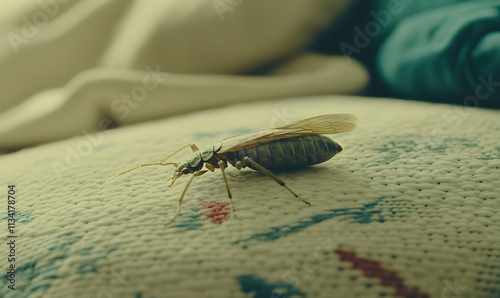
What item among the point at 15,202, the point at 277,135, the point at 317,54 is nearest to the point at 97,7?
the point at 317,54

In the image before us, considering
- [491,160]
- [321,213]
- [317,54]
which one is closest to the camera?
[321,213]

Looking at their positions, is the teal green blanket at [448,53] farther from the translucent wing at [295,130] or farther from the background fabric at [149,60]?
the translucent wing at [295,130]

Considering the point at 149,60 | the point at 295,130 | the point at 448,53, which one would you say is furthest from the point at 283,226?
the point at 149,60

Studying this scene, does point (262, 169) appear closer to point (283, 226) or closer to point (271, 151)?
point (271, 151)

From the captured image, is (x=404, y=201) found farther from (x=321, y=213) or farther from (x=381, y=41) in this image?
(x=381, y=41)

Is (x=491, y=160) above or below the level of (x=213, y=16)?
below

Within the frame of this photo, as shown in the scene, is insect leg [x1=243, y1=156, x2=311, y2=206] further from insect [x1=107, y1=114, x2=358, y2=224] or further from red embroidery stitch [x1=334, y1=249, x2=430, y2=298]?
red embroidery stitch [x1=334, y1=249, x2=430, y2=298]

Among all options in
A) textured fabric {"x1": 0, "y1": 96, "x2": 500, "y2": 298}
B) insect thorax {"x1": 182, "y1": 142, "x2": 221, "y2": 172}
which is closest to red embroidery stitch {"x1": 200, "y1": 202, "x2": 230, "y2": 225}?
textured fabric {"x1": 0, "y1": 96, "x2": 500, "y2": 298}
